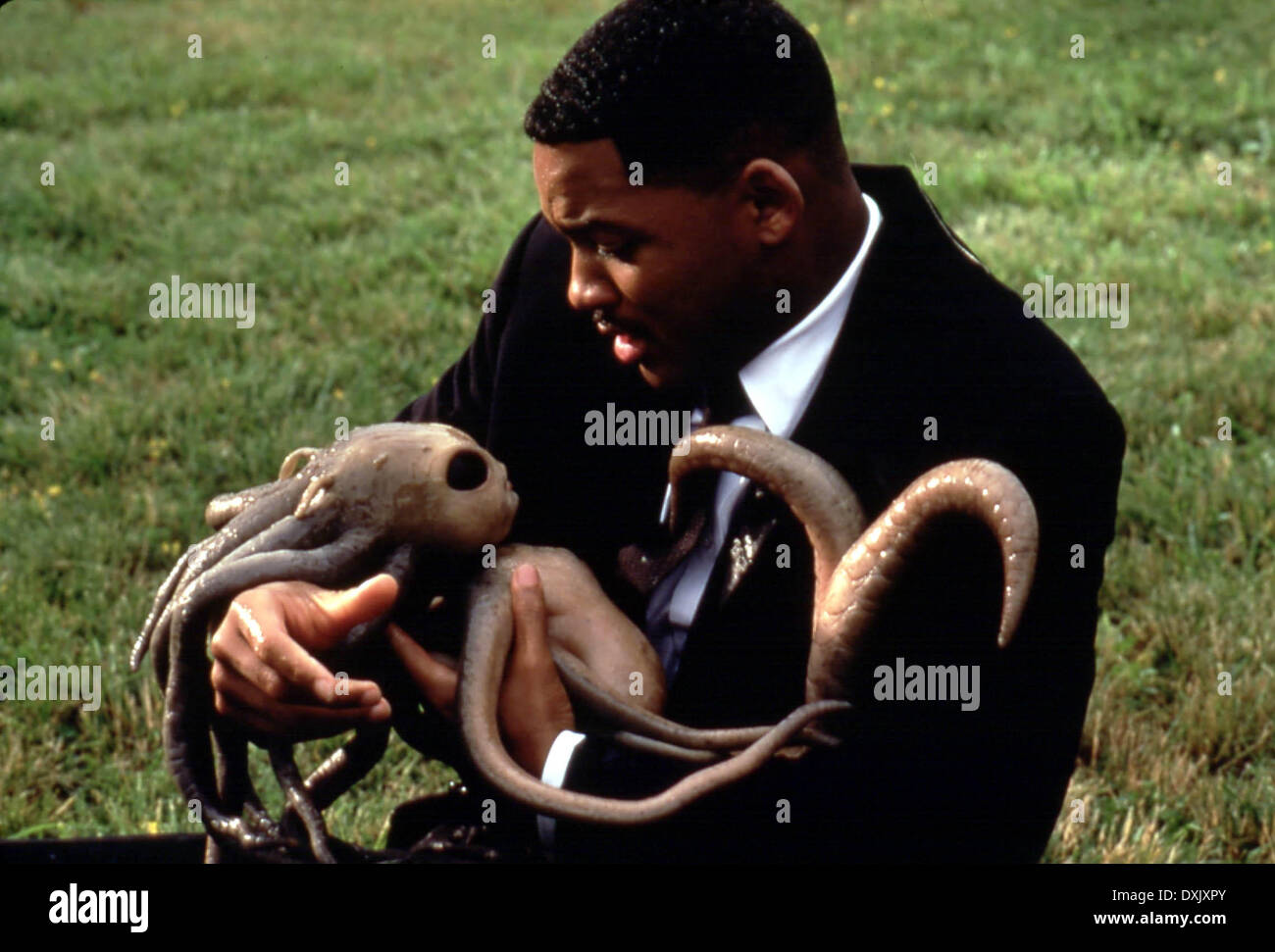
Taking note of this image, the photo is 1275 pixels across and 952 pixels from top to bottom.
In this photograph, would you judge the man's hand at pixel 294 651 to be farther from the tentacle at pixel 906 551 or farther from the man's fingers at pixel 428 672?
the tentacle at pixel 906 551

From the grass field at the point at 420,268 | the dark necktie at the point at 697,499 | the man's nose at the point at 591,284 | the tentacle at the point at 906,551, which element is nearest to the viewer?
the tentacle at the point at 906,551

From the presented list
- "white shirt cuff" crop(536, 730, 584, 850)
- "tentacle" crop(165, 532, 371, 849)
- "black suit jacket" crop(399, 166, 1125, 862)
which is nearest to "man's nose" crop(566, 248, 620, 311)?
"black suit jacket" crop(399, 166, 1125, 862)

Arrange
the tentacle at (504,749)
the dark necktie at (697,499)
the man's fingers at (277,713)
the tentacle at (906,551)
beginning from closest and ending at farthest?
the tentacle at (906,551), the tentacle at (504,749), the man's fingers at (277,713), the dark necktie at (697,499)

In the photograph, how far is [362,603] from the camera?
242 cm

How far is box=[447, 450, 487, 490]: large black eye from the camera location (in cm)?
253

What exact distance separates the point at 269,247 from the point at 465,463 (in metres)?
4.81

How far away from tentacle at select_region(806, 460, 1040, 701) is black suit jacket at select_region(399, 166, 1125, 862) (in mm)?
43

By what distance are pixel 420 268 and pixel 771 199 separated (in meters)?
4.48

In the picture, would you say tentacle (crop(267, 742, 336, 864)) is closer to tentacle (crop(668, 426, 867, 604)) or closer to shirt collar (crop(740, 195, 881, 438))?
tentacle (crop(668, 426, 867, 604))

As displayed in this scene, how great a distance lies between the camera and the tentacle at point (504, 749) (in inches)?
93.0

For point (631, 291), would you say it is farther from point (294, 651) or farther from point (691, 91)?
point (294, 651)

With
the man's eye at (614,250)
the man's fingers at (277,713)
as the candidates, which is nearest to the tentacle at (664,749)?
the man's fingers at (277,713)

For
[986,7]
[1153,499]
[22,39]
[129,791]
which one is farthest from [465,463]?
[22,39]
